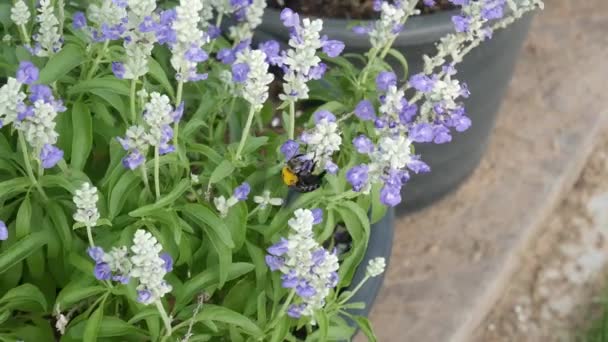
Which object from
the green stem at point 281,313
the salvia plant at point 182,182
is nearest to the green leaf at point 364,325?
Result: the salvia plant at point 182,182

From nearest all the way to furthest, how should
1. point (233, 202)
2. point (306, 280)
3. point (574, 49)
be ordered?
point (306, 280) → point (233, 202) → point (574, 49)

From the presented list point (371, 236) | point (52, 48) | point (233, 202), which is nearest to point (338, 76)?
point (371, 236)

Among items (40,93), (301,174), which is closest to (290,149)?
(301,174)

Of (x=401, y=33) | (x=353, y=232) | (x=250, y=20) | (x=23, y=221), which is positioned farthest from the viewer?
(x=401, y=33)

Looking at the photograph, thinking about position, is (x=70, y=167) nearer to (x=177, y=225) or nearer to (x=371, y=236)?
(x=177, y=225)

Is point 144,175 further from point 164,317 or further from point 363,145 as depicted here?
point 363,145

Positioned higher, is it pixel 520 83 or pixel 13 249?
pixel 13 249
